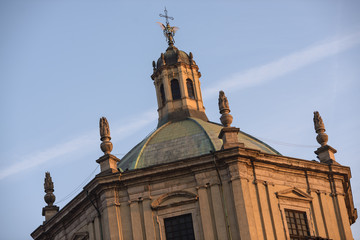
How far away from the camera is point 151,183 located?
163 feet

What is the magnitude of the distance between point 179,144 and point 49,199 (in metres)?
9.63

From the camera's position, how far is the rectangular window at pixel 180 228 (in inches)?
1907

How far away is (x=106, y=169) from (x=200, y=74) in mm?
12045

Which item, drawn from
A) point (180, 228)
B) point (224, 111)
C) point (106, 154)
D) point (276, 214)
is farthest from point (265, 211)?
point (106, 154)

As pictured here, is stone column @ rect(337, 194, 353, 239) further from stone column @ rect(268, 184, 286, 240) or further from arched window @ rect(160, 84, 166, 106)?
arched window @ rect(160, 84, 166, 106)

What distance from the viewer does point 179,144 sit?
52.1m

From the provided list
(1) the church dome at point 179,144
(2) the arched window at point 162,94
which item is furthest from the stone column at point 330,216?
(2) the arched window at point 162,94

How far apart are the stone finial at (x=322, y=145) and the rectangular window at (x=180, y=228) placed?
967 cm

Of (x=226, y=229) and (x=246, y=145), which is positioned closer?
(x=226, y=229)

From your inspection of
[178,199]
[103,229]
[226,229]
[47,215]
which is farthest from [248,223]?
[47,215]

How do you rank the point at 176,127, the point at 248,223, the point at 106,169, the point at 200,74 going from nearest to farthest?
the point at 248,223, the point at 106,169, the point at 176,127, the point at 200,74

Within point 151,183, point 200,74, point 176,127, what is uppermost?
point 200,74

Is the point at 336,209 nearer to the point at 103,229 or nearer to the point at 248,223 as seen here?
the point at 248,223

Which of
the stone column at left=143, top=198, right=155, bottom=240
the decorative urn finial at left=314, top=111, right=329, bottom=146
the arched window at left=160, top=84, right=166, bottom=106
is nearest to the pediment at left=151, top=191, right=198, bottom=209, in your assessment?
the stone column at left=143, top=198, right=155, bottom=240
